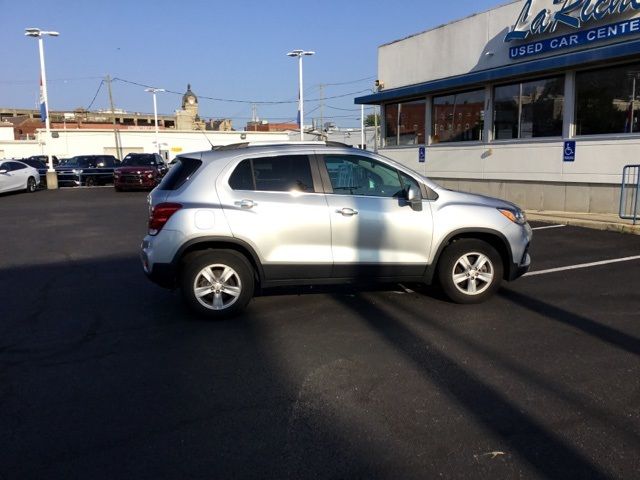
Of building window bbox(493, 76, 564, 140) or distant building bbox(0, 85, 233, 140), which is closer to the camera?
building window bbox(493, 76, 564, 140)

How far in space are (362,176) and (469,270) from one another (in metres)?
1.59

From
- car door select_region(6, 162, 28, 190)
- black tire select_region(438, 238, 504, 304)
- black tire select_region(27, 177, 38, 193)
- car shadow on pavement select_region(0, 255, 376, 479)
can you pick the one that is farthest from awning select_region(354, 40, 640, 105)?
black tire select_region(27, 177, 38, 193)

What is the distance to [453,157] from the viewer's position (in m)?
16.8

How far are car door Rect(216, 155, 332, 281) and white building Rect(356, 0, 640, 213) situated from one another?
30.6 feet

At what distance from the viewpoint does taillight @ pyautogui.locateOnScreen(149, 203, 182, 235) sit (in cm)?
571

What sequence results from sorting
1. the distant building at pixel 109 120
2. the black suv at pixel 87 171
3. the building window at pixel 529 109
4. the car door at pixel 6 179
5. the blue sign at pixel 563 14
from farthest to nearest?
the distant building at pixel 109 120 → the black suv at pixel 87 171 → the car door at pixel 6 179 → the building window at pixel 529 109 → the blue sign at pixel 563 14

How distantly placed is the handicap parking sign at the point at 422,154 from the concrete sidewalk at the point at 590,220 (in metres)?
4.68

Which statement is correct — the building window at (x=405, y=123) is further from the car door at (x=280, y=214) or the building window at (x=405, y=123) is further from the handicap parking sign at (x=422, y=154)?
the car door at (x=280, y=214)

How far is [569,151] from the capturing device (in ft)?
44.1

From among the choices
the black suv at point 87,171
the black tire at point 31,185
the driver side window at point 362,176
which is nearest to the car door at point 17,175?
the black tire at point 31,185

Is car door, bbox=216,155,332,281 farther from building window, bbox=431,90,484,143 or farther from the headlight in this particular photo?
building window, bbox=431,90,484,143

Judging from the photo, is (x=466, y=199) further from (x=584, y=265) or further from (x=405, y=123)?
(x=405, y=123)

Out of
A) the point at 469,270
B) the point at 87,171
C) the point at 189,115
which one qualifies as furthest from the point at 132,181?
the point at 189,115

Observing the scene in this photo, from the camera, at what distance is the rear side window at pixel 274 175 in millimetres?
5918
